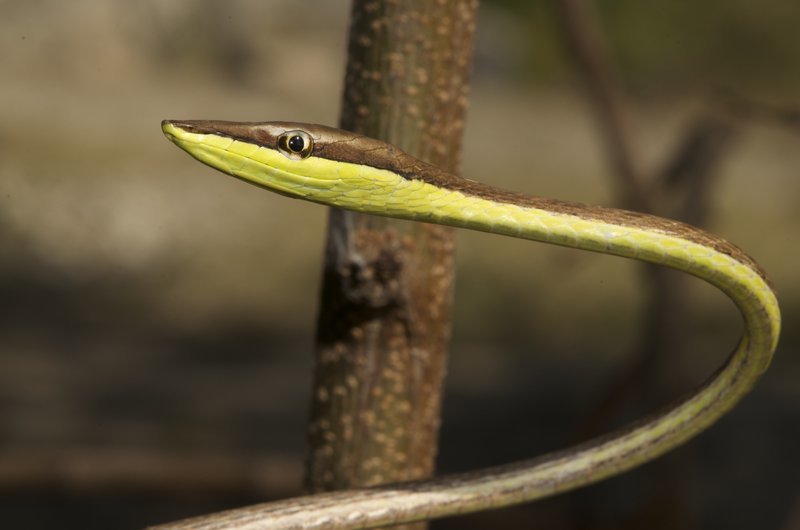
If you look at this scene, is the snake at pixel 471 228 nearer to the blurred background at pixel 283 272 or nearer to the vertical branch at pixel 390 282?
the vertical branch at pixel 390 282

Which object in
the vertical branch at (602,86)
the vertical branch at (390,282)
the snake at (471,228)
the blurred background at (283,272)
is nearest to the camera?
the snake at (471,228)

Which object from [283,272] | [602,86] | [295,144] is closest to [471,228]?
[295,144]

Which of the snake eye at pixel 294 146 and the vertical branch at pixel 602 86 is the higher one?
the vertical branch at pixel 602 86

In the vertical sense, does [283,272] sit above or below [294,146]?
below

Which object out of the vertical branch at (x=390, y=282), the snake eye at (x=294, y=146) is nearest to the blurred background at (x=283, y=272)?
the vertical branch at (x=390, y=282)

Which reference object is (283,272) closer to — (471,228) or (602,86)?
(602,86)

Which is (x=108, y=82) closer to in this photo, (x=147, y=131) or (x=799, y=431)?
(x=147, y=131)
